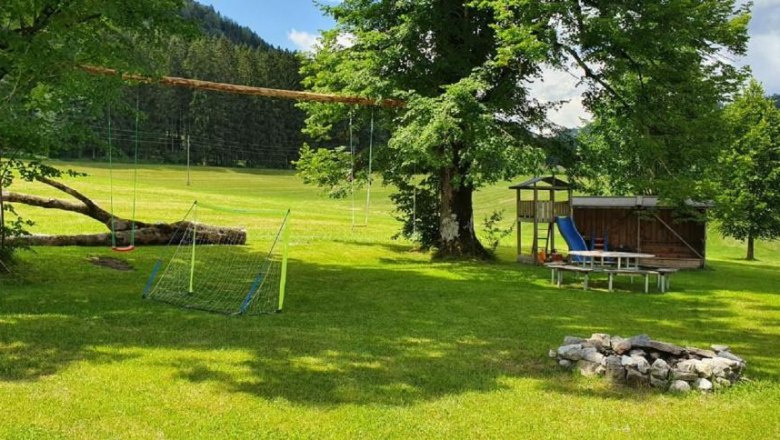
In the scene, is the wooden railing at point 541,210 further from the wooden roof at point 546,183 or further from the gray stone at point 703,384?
the gray stone at point 703,384

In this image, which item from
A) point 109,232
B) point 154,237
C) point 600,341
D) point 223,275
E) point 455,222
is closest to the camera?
point 600,341

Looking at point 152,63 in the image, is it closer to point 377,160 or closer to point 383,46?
point 383,46

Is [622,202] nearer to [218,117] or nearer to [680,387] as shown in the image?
[680,387]

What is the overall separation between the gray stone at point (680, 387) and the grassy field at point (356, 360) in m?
0.20

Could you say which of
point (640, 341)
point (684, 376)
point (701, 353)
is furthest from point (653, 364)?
point (701, 353)

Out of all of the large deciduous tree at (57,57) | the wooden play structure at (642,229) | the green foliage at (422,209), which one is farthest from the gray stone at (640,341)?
the wooden play structure at (642,229)

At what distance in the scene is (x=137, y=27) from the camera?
39.9 feet

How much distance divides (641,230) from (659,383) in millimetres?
20890

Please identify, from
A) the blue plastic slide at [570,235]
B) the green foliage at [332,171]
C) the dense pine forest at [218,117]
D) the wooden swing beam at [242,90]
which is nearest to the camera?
the wooden swing beam at [242,90]

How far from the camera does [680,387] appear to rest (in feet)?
23.7

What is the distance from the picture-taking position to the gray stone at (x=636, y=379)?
24.3 ft

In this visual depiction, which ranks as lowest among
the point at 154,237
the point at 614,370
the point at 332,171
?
the point at 614,370

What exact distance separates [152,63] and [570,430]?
418 inches

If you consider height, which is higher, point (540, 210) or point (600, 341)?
point (540, 210)
